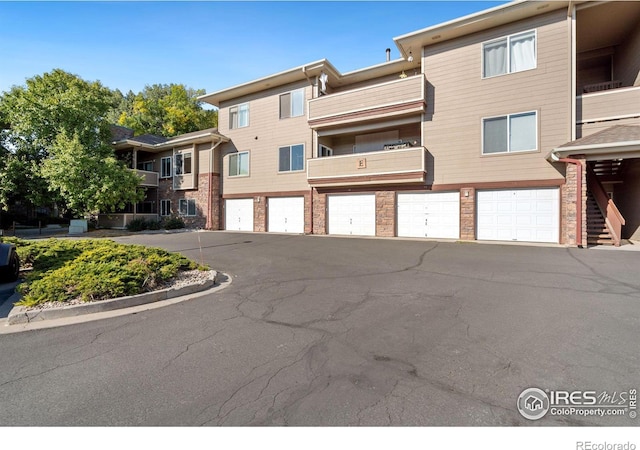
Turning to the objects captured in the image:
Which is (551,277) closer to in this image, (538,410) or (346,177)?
(538,410)

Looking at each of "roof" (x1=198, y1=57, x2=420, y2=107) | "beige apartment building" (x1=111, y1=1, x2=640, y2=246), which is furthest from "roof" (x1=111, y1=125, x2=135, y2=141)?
"beige apartment building" (x1=111, y1=1, x2=640, y2=246)

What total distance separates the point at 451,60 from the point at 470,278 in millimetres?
12150

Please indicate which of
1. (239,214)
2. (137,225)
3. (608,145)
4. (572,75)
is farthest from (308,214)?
(572,75)

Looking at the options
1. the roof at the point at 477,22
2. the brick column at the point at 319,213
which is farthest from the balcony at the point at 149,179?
the roof at the point at 477,22

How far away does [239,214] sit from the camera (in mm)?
21297

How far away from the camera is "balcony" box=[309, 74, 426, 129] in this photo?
48.0 feet

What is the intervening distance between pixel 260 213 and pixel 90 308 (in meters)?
15.5

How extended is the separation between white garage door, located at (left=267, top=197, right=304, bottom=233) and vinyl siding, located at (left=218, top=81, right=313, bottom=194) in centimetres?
76

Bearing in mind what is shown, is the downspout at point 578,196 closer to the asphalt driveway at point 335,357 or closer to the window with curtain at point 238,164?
the asphalt driveway at point 335,357

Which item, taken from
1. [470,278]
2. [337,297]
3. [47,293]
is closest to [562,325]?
[470,278]

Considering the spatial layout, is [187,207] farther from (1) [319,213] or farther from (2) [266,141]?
(1) [319,213]

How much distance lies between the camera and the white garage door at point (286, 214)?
18.8 m

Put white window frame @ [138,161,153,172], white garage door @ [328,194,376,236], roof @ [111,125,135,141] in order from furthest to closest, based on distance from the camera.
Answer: roof @ [111,125,135,141], white window frame @ [138,161,153,172], white garage door @ [328,194,376,236]

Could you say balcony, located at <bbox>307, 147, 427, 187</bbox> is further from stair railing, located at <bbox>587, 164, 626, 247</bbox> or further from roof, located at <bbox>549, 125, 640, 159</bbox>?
stair railing, located at <bbox>587, 164, 626, 247</bbox>
